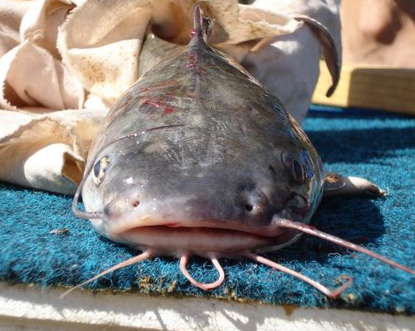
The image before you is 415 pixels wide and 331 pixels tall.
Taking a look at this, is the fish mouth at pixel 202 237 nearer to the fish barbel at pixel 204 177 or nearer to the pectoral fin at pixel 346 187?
the fish barbel at pixel 204 177

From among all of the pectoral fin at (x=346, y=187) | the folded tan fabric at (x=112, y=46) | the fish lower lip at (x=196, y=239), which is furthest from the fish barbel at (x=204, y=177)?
the folded tan fabric at (x=112, y=46)

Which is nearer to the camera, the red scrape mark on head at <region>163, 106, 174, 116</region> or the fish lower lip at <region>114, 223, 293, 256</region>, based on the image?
the fish lower lip at <region>114, 223, 293, 256</region>

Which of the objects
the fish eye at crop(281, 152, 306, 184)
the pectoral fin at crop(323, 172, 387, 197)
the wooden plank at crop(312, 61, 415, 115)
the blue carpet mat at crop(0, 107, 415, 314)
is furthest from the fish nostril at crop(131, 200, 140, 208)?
the wooden plank at crop(312, 61, 415, 115)

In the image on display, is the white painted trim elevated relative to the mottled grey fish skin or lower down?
lower down

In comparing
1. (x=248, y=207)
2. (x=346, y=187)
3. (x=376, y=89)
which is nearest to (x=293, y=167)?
(x=248, y=207)

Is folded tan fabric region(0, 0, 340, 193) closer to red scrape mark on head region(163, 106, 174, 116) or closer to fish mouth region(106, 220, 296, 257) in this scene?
red scrape mark on head region(163, 106, 174, 116)

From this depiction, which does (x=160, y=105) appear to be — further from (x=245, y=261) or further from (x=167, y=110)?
(x=245, y=261)

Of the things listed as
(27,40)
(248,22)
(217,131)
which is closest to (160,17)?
Answer: (248,22)
